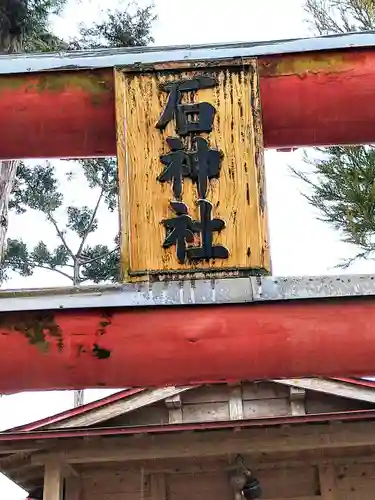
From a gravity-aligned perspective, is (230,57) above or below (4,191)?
below

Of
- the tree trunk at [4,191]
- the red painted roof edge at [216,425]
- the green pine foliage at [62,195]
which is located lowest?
the red painted roof edge at [216,425]

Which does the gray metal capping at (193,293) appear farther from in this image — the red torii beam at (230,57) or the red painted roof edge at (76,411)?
the red painted roof edge at (76,411)

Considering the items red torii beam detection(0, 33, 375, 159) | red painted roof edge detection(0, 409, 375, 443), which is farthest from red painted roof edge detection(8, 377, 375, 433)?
red torii beam detection(0, 33, 375, 159)

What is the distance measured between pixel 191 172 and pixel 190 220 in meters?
0.24

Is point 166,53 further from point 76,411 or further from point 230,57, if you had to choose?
point 76,411

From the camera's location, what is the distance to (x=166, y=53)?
3502 mm

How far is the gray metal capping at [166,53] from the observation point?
350 centimetres

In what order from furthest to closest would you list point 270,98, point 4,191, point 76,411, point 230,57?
1. point 4,191
2. point 76,411
3. point 270,98
4. point 230,57

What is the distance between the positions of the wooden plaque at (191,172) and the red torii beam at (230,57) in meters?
0.12

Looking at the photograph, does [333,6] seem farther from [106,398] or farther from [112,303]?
[112,303]

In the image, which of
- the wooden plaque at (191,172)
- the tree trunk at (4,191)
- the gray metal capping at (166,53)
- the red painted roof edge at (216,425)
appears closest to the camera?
the wooden plaque at (191,172)

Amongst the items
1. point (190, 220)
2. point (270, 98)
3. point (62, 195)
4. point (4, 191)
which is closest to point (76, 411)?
point (4, 191)

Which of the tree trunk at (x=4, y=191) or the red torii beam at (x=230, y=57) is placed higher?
the tree trunk at (x=4, y=191)

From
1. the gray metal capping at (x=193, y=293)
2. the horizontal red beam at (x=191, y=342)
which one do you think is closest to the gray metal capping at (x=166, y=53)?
the gray metal capping at (x=193, y=293)
